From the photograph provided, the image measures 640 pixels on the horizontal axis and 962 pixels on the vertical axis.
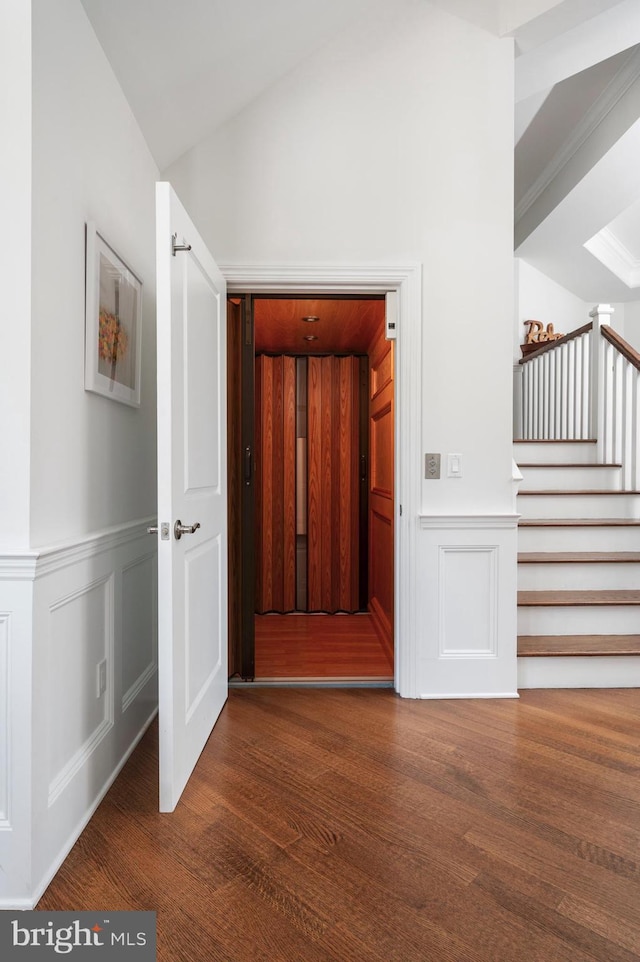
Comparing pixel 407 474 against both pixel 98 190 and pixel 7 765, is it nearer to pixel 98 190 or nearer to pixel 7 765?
pixel 98 190

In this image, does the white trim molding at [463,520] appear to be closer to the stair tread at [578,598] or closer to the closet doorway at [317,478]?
the stair tread at [578,598]

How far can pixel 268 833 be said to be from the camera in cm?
155

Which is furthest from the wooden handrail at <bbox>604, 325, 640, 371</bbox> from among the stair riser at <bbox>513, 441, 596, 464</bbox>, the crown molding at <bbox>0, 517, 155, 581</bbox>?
the crown molding at <bbox>0, 517, 155, 581</bbox>

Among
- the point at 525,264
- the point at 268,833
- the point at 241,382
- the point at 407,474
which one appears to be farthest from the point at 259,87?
the point at 525,264

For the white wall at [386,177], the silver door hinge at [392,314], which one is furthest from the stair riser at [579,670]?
the silver door hinge at [392,314]

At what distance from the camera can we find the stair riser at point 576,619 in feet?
8.93

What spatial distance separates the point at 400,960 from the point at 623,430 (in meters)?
3.32

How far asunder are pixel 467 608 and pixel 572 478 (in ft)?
5.00

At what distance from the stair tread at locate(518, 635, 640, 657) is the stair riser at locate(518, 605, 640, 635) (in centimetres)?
3

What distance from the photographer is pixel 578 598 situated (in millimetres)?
2740

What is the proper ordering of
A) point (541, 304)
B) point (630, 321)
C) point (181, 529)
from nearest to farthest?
point (181, 529)
point (541, 304)
point (630, 321)

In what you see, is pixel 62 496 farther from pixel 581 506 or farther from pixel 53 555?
pixel 581 506

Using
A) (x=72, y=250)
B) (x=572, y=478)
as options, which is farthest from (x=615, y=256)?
(x=72, y=250)

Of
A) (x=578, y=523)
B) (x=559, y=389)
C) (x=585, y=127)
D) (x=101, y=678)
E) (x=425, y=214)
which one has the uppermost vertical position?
(x=585, y=127)
